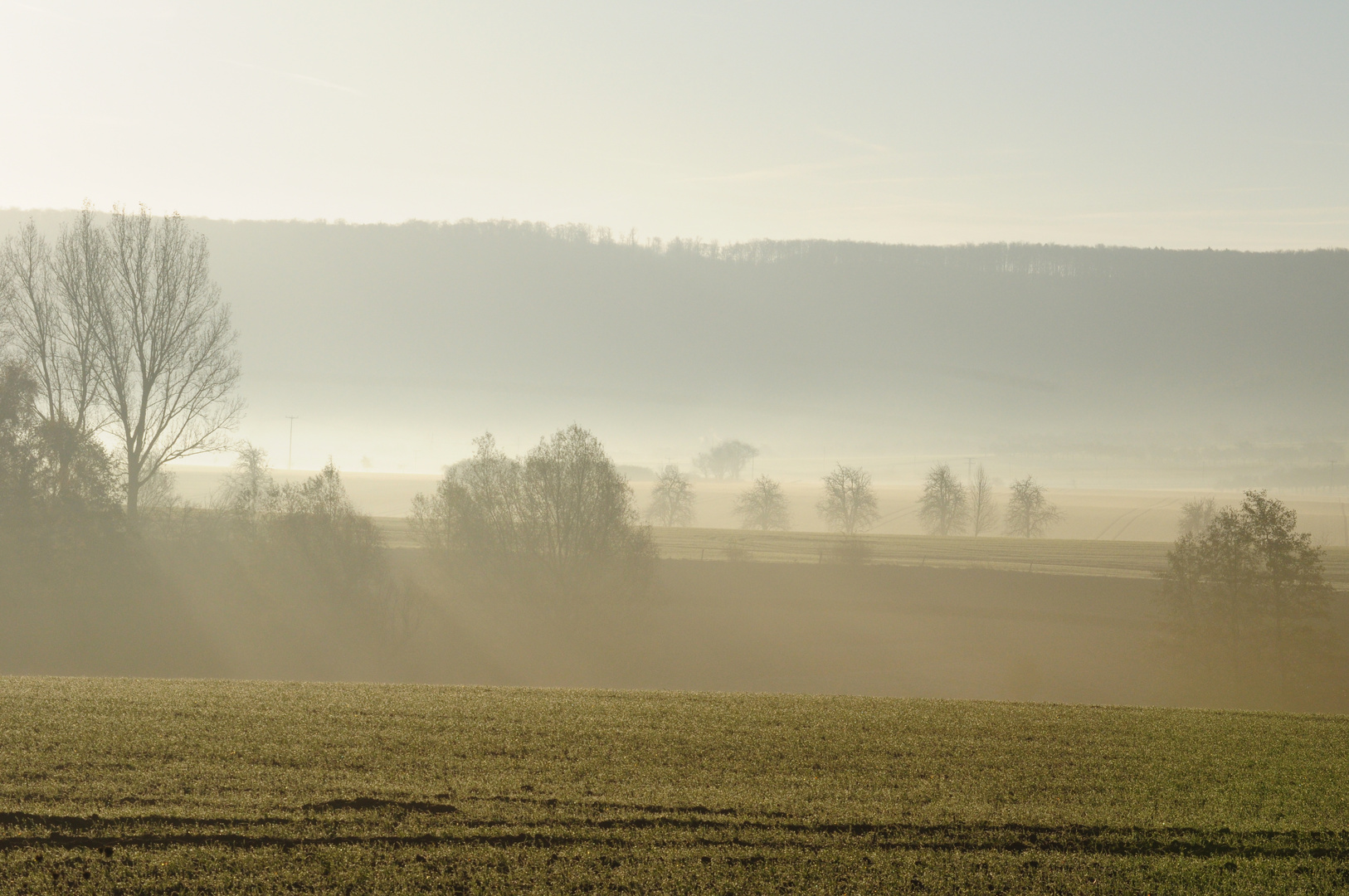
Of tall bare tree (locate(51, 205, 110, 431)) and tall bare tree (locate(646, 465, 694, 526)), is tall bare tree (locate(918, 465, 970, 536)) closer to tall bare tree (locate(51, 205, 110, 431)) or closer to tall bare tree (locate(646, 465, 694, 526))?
tall bare tree (locate(646, 465, 694, 526))

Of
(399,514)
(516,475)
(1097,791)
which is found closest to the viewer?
(1097,791)

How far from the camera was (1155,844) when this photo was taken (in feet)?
33.1

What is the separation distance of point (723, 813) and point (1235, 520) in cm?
3820

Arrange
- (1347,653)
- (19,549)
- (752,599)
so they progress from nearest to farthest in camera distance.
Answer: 1. (19,549)
2. (1347,653)
3. (752,599)

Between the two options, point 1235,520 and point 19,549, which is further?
point 1235,520

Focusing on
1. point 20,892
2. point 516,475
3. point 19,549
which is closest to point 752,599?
point 516,475

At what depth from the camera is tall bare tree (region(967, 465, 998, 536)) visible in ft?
376

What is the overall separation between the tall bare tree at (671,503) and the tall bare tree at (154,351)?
72.5 meters

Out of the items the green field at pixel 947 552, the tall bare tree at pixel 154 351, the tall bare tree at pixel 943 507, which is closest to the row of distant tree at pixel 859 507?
the tall bare tree at pixel 943 507

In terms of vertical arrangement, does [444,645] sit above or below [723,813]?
below

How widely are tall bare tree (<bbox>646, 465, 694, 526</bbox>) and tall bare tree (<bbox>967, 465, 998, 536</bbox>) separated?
123 feet

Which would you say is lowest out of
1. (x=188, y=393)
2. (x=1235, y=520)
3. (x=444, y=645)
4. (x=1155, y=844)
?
(x=444, y=645)

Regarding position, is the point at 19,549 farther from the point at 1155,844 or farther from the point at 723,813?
the point at 1155,844

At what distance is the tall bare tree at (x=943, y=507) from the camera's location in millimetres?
109625
